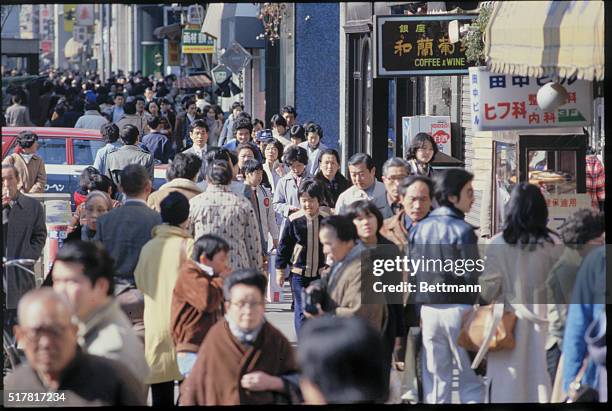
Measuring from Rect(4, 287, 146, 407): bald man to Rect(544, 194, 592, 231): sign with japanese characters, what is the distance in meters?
3.84

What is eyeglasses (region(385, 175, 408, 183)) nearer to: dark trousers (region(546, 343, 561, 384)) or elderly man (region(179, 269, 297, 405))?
dark trousers (region(546, 343, 561, 384))

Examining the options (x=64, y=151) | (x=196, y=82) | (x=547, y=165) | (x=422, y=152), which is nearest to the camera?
(x=547, y=165)

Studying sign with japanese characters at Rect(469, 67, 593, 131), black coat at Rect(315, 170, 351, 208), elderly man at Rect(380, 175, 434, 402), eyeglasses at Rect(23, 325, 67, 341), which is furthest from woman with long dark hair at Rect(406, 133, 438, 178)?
eyeglasses at Rect(23, 325, 67, 341)

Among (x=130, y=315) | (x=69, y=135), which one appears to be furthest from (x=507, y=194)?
(x=69, y=135)

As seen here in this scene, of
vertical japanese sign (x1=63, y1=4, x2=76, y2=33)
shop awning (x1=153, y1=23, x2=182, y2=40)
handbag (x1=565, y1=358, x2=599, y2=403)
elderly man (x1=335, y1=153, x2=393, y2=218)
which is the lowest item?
handbag (x1=565, y1=358, x2=599, y2=403)

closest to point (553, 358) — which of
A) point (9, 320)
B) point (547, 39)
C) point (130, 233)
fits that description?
point (547, 39)

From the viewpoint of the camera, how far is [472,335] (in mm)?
8125

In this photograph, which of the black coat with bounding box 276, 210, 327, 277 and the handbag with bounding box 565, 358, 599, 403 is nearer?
the handbag with bounding box 565, 358, 599, 403

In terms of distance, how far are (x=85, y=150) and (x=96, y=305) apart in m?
9.36

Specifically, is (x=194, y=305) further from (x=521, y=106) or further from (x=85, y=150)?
(x=85, y=150)

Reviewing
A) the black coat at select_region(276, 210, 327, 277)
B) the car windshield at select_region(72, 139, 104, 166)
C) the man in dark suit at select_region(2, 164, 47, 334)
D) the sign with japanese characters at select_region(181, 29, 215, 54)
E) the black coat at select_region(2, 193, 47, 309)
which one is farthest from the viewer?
the sign with japanese characters at select_region(181, 29, 215, 54)

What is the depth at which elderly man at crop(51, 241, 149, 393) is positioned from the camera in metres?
6.18

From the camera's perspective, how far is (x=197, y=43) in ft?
124

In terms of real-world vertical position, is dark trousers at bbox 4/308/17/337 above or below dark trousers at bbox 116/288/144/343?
below
